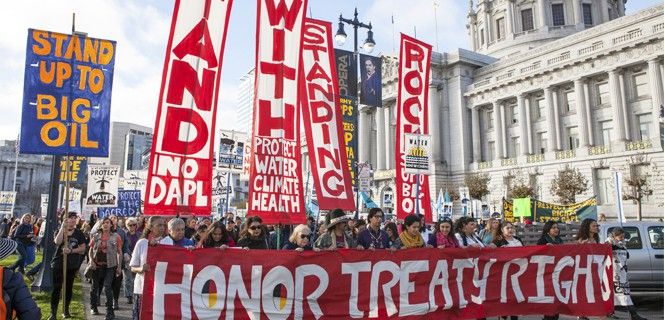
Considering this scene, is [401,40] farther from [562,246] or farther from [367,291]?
[367,291]

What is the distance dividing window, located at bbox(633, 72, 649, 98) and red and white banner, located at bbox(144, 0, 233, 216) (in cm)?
4806

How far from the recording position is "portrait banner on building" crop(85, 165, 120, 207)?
60.0 ft

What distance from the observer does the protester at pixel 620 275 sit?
324 inches

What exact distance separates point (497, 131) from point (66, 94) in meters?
52.3

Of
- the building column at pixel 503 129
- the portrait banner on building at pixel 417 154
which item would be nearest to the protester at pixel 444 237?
the portrait banner on building at pixel 417 154

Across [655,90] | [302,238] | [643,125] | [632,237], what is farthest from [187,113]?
[643,125]

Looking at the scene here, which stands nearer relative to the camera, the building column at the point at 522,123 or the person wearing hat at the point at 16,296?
the person wearing hat at the point at 16,296

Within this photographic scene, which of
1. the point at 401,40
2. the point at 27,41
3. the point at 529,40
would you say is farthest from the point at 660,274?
the point at 529,40

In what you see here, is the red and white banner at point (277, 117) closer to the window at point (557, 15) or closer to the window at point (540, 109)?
the window at point (540, 109)

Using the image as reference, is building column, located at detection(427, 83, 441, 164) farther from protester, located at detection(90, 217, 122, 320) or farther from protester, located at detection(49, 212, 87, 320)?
protester, located at detection(49, 212, 87, 320)

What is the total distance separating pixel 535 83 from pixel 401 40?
46.0 m

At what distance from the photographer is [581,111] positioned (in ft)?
157

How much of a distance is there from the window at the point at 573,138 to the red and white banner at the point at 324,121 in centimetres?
4625

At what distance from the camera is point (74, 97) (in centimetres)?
1003
